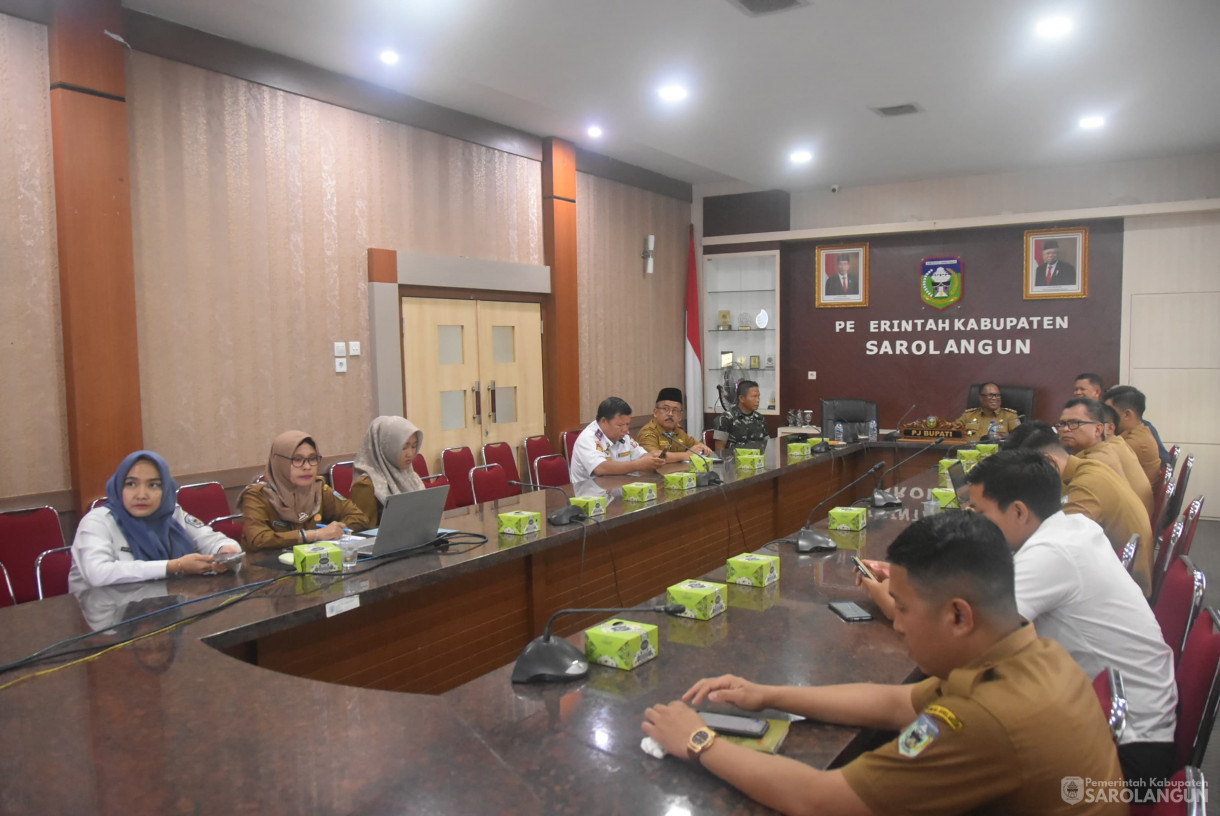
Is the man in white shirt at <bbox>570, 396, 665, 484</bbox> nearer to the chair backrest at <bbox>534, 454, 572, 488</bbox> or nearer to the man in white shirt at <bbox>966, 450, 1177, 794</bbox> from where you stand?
the chair backrest at <bbox>534, 454, 572, 488</bbox>

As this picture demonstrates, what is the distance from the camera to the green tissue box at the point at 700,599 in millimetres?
2010

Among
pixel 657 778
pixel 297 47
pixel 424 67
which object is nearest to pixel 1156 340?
pixel 424 67

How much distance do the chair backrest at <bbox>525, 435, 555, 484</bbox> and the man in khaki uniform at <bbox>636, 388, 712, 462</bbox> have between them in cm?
110

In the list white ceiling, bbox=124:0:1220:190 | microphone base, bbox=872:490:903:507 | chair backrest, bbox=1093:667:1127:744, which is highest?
white ceiling, bbox=124:0:1220:190

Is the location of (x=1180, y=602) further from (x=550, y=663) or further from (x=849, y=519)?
(x=550, y=663)

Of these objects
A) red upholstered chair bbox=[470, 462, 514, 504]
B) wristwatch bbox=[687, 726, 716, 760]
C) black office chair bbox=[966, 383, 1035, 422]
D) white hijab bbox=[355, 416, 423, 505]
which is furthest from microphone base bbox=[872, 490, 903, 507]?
black office chair bbox=[966, 383, 1035, 422]

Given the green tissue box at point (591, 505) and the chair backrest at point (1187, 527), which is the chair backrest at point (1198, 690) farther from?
the green tissue box at point (591, 505)

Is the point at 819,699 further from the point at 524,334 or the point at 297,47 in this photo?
the point at 524,334

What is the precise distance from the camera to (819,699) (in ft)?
4.82

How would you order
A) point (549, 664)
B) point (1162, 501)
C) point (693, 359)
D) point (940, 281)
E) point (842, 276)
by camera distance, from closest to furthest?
point (549, 664), point (1162, 501), point (940, 281), point (842, 276), point (693, 359)

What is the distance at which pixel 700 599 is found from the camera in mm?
2004

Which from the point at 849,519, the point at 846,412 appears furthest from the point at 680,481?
the point at 846,412

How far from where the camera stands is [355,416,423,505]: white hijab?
355cm

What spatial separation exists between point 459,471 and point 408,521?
277cm
